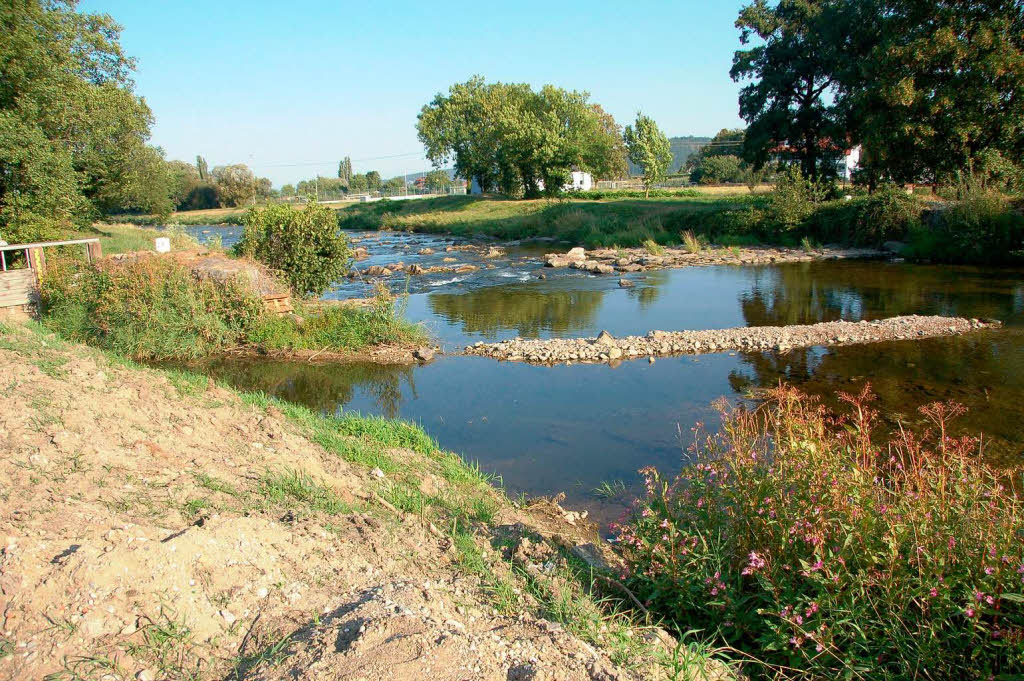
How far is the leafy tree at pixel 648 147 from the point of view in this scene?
66.5 metres

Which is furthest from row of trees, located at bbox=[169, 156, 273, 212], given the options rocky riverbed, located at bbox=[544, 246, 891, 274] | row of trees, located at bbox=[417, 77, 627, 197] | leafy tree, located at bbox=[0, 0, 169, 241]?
rocky riverbed, located at bbox=[544, 246, 891, 274]

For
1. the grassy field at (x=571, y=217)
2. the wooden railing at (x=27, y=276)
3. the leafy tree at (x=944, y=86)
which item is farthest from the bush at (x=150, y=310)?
the leafy tree at (x=944, y=86)

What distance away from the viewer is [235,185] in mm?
91688

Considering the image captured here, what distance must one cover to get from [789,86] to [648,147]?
2950 cm

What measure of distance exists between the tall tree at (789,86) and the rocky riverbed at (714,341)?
23.7 metres

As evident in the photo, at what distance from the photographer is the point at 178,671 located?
3.21m

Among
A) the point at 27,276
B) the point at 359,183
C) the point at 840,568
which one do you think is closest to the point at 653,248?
the point at 27,276

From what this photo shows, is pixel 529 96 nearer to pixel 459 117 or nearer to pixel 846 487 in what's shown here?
pixel 459 117

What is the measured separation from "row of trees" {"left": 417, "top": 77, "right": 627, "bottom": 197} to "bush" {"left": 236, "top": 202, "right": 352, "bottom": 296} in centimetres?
4264

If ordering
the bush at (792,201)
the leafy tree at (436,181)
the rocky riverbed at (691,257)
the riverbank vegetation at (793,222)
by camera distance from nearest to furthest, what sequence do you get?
the riverbank vegetation at (793,222)
the rocky riverbed at (691,257)
the bush at (792,201)
the leafy tree at (436,181)

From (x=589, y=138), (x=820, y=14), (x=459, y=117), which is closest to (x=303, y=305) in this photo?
(x=820, y=14)

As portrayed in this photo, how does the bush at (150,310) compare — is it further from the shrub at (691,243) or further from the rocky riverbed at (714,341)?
the shrub at (691,243)

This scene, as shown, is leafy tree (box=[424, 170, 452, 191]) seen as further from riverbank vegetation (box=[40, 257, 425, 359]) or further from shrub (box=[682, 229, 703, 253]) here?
riverbank vegetation (box=[40, 257, 425, 359])

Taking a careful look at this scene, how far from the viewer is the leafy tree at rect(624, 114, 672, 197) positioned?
66.5 meters
